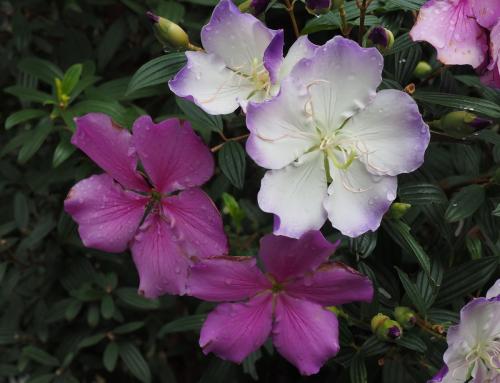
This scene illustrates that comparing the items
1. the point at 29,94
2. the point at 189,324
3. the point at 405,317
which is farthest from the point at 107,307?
the point at 405,317

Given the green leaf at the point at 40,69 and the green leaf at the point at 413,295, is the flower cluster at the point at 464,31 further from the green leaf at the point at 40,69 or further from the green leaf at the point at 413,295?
the green leaf at the point at 40,69

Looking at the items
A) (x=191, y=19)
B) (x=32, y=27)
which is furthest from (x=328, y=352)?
(x=32, y=27)

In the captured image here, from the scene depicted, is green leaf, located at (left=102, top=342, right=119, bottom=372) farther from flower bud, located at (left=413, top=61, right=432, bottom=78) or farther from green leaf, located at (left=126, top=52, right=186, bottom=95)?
flower bud, located at (left=413, top=61, right=432, bottom=78)

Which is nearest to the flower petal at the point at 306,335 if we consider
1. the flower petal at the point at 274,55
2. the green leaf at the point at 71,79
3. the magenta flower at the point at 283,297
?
the magenta flower at the point at 283,297

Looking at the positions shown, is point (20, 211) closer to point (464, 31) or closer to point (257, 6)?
point (257, 6)

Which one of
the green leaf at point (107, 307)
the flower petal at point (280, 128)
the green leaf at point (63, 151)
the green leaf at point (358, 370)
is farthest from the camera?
the green leaf at point (107, 307)

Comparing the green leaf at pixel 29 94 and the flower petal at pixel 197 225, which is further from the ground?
the flower petal at pixel 197 225
